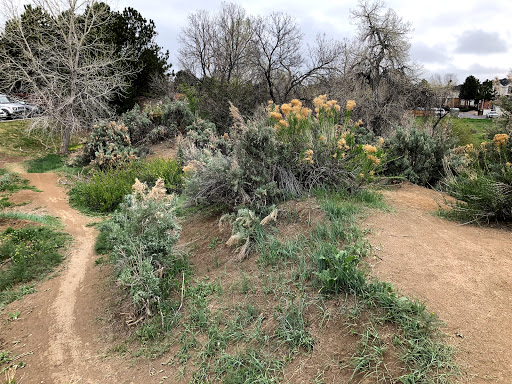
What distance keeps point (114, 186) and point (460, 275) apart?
23.8 ft

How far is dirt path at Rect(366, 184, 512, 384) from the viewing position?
2.44 m

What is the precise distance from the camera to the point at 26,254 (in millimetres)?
5402

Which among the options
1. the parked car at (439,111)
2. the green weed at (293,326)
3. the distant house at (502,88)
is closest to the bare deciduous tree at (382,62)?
the parked car at (439,111)

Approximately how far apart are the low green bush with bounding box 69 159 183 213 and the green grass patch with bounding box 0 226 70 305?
A: 171 cm

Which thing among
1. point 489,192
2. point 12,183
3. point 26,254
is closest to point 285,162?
point 489,192

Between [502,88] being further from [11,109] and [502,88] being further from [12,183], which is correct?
[11,109]

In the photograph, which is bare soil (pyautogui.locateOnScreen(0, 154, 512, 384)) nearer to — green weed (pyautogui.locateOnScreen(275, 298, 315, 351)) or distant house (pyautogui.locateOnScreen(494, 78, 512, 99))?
green weed (pyautogui.locateOnScreen(275, 298, 315, 351))

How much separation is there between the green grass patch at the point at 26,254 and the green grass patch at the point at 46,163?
259 inches

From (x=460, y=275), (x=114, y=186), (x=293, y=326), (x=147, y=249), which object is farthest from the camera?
(x=114, y=186)

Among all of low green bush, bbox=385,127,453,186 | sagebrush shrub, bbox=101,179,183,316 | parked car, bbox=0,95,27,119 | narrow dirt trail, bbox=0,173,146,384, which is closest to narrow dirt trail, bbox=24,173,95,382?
narrow dirt trail, bbox=0,173,146,384

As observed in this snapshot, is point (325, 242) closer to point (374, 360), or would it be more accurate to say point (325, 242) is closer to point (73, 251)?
point (374, 360)

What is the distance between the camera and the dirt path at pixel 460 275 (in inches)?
96.1

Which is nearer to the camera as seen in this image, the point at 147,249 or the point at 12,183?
the point at 147,249

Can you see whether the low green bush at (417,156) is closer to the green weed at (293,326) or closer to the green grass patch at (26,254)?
the green weed at (293,326)
